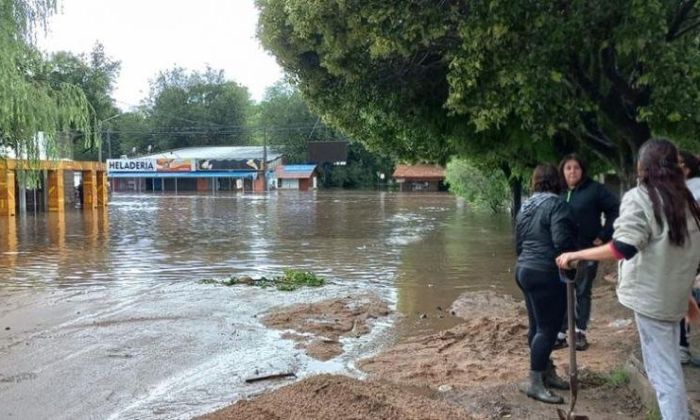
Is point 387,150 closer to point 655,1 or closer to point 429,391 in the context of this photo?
point 655,1

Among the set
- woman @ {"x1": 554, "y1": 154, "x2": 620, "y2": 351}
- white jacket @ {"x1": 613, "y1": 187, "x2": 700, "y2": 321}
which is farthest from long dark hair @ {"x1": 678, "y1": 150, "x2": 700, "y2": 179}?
white jacket @ {"x1": 613, "y1": 187, "x2": 700, "y2": 321}

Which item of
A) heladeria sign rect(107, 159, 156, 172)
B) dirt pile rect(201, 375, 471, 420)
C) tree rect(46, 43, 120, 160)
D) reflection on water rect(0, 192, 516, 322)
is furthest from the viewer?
heladeria sign rect(107, 159, 156, 172)

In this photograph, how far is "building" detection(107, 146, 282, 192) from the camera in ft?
227

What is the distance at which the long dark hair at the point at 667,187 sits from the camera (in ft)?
10.8

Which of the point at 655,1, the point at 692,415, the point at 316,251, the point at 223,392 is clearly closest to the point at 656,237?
the point at 692,415

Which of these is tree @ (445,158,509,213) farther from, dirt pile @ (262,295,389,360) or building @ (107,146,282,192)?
building @ (107,146,282,192)

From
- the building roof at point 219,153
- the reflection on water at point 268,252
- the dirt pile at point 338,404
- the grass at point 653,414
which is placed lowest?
the reflection on water at point 268,252

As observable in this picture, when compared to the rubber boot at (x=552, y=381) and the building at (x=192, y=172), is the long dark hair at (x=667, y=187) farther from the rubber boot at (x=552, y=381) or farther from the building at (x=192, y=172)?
the building at (x=192, y=172)

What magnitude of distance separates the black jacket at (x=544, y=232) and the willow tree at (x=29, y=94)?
8.63 meters

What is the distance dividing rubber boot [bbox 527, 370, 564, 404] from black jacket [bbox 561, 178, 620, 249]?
1.54 meters

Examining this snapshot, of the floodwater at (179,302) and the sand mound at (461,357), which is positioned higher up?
the sand mound at (461,357)

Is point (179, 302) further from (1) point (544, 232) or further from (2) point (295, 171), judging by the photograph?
(2) point (295, 171)

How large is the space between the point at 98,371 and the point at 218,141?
83.1 meters

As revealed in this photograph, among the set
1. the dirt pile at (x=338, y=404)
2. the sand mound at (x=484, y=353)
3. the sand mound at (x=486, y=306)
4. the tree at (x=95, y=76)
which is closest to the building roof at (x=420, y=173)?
the tree at (x=95, y=76)
